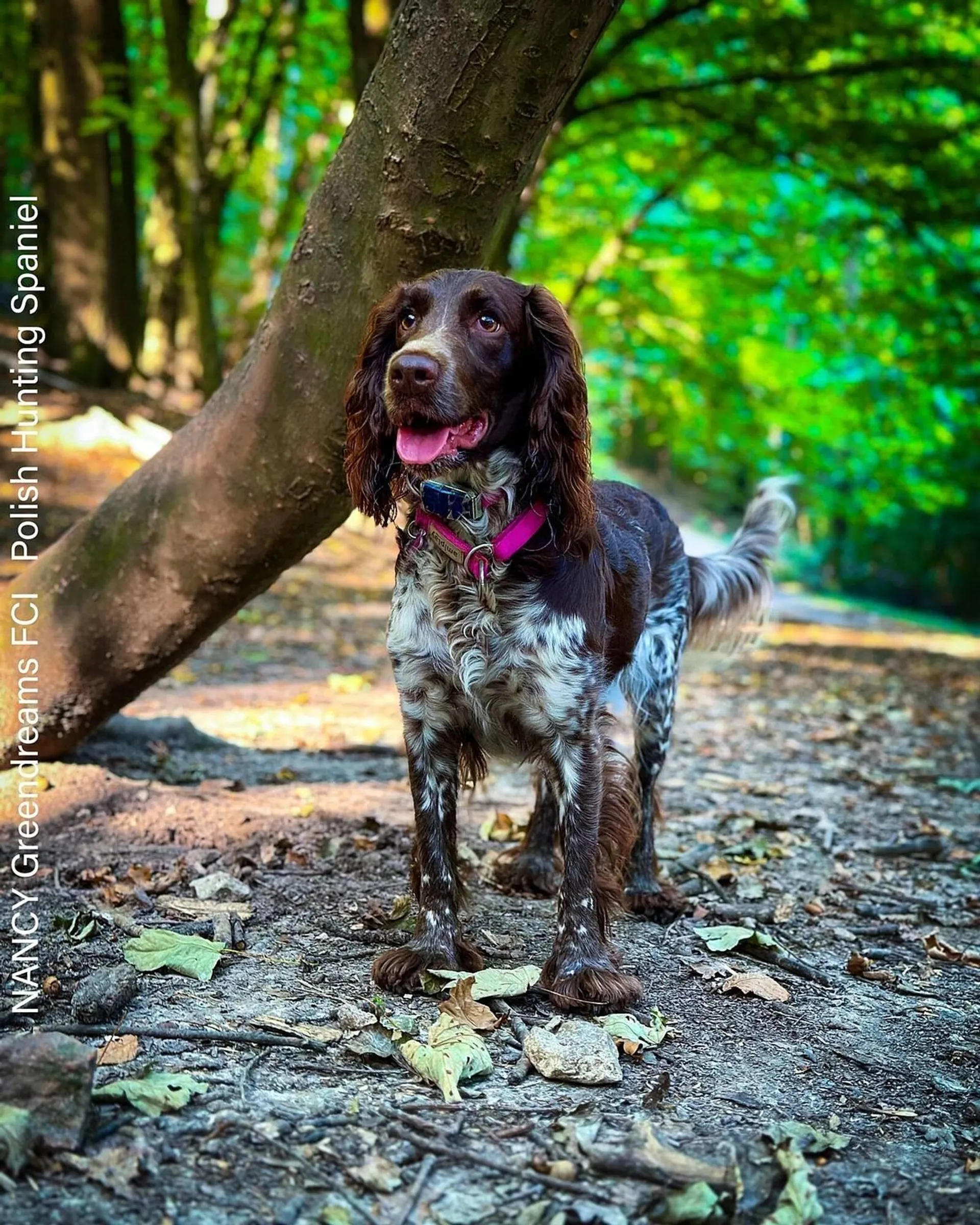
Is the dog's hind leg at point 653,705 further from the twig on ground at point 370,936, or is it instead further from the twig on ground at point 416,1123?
the twig on ground at point 416,1123

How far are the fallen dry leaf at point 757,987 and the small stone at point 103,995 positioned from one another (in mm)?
1666

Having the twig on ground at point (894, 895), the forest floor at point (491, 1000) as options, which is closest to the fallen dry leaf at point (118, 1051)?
the forest floor at point (491, 1000)

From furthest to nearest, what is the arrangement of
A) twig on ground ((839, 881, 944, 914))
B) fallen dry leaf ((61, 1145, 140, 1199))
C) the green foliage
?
the green foliage
twig on ground ((839, 881, 944, 914))
fallen dry leaf ((61, 1145, 140, 1199))

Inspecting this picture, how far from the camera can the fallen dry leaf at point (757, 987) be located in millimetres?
3455

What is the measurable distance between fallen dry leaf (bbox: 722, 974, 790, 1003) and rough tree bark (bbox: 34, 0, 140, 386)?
10.4m

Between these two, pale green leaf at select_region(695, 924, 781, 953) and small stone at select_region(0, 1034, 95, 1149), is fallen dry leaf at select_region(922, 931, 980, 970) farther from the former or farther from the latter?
small stone at select_region(0, 1034, 95, 1149)

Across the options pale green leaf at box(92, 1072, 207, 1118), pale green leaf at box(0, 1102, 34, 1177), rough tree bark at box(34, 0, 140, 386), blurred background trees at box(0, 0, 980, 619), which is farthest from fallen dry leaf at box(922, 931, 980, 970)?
rough tree bark at box(34, 0, 140, 386)

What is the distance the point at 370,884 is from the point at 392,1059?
1.32 m

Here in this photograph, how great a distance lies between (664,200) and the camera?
50.3 feet

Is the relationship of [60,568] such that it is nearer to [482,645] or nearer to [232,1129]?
[482,645]

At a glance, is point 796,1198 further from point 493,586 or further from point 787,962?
point 493,586

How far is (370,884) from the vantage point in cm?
416

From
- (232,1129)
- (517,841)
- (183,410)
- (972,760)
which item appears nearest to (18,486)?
(183,410)

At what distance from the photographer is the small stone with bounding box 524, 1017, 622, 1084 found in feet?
9.23
